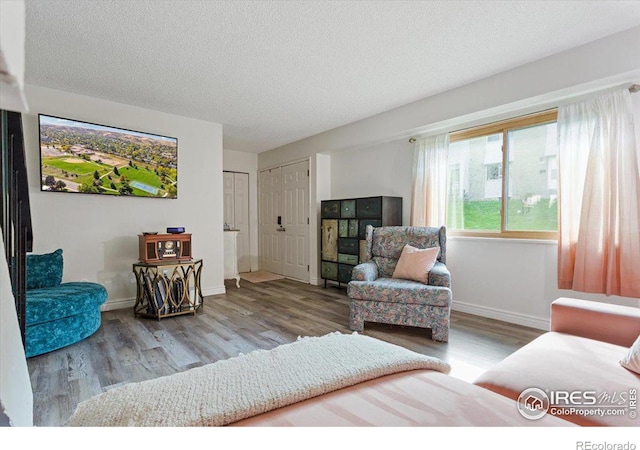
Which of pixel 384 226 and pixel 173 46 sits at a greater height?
pixel 173 46

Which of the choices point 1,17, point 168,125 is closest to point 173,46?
point 168,125

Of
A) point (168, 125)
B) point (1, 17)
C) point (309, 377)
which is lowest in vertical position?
point (309, 377)

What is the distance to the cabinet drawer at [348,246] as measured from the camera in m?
4.28

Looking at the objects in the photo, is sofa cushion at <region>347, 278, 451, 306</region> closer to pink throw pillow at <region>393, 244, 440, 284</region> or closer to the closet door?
pink throw pillow at <region>393, 244, 440, 284</region>

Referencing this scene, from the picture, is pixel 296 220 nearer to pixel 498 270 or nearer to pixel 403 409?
pixel 498 270

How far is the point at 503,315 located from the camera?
3188 mm

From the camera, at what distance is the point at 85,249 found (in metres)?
3.37

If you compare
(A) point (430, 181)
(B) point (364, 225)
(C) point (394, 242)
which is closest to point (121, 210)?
(B) point (364, 225)

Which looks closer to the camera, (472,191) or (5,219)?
(5,219)

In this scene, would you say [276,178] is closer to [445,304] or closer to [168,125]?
[168,125]

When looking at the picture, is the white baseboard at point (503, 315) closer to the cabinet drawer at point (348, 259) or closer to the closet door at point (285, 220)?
the cabinet drawer at point (348, 259)

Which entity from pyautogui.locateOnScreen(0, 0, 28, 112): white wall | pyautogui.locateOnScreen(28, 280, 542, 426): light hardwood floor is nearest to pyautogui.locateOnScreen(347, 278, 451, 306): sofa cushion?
pyautogui.locateOnScreen(28, 280, 542, 426): light hardwood floor

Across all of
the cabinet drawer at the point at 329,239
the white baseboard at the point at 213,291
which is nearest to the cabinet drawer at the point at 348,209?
the cabinet drawer at the point at 329,239

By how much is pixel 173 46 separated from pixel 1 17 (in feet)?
8.67
